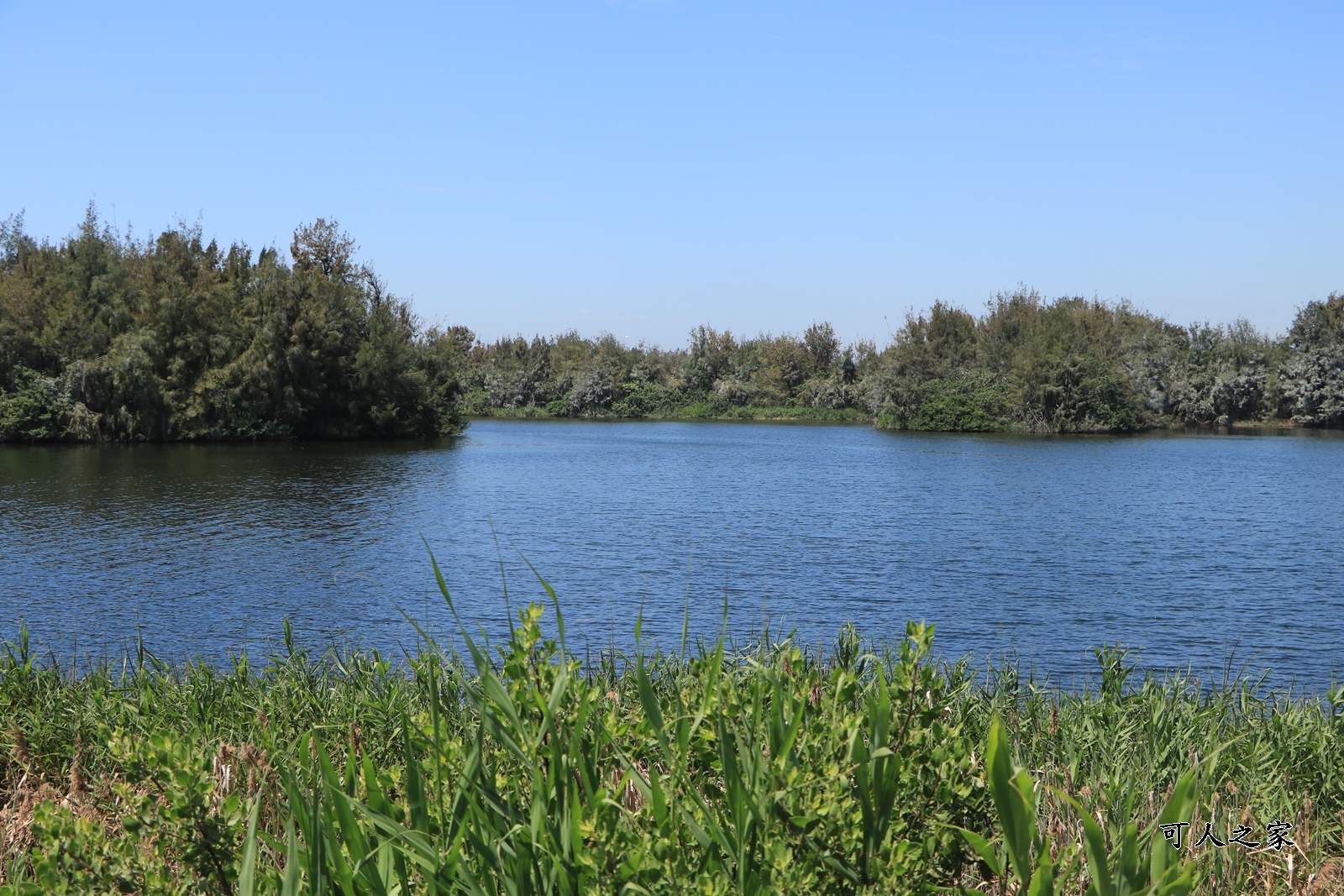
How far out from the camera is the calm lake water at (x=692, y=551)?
47.0 feet

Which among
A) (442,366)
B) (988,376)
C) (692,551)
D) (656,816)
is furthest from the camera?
(988,376)

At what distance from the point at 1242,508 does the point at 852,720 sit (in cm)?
3000

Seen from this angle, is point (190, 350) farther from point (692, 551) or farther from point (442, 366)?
point (692, 551)

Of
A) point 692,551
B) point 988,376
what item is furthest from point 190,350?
point 988,376

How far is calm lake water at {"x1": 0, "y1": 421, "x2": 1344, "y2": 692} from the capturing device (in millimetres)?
14320

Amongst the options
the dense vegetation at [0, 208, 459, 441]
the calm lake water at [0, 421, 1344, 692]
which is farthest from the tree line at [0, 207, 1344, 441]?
the calm lake water at [0, 421, 1344, 692]

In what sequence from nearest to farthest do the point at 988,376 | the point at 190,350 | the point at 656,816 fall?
the point at 656,816, the point at 190,350, the point at 988,376

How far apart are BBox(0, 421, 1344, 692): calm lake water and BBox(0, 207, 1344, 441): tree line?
7587 mm

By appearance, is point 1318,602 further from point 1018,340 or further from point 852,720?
point 1018,340

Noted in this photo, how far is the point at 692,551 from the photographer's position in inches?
787

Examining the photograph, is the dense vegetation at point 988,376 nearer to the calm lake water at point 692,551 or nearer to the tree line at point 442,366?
the tree line at point 442,366

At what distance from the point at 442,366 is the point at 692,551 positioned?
43.1 metres

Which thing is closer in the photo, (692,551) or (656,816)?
(656,816)

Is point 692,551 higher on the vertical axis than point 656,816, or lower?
lower
